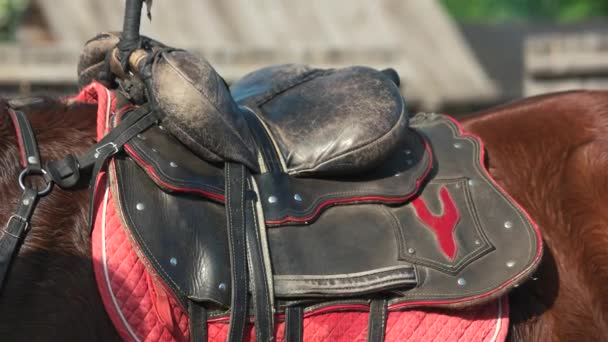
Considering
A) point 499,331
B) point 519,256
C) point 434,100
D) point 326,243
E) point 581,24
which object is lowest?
point 581,24

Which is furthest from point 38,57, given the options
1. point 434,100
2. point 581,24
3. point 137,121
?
point 581,24

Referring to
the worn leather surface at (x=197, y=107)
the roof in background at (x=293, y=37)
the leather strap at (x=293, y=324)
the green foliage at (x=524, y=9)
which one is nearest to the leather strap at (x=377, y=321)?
the leather strap at (x=293, y=324)

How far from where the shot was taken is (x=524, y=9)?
23.0 meters

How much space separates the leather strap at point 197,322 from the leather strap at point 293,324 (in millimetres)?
187

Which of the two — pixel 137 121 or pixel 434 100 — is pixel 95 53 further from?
pixel 434 100

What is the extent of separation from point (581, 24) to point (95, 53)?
1580 cm

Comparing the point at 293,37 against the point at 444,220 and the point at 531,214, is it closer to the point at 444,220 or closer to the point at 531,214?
the point at 531,214

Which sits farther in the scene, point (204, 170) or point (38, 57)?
point (38, 57)

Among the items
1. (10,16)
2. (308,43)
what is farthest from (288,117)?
(10,16)

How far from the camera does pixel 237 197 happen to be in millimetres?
1905

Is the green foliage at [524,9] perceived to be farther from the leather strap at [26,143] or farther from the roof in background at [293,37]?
the leather strap at [26,143]

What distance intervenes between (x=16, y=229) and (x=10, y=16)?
7095mm

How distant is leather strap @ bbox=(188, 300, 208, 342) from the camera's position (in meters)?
1.84

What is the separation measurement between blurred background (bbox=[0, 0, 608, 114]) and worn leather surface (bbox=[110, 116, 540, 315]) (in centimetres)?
432
